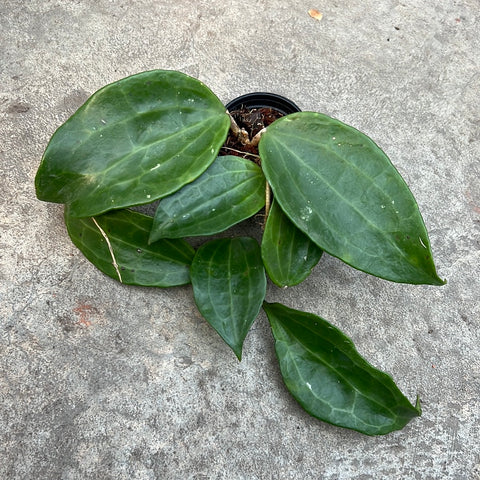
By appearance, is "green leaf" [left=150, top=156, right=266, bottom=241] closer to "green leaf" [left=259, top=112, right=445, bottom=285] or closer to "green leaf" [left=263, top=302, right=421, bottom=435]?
"green leaf" [left=259, top=112, right=445, bottom=285]

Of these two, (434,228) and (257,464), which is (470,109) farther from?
(257,464)

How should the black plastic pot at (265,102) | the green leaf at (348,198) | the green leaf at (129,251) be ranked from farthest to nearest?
the black plastic pot at (265,102) → the green leaf at (129,251) → the green leaf at (348,198)

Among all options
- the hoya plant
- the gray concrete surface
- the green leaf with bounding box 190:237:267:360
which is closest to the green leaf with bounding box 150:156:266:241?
the hoya plant

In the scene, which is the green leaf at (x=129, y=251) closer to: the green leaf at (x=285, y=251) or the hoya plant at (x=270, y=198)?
the hoya plant at (x=270, y=198)

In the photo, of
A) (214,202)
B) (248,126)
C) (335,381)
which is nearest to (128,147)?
(214,202)

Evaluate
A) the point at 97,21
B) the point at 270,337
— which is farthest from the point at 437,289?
the point at 97,21

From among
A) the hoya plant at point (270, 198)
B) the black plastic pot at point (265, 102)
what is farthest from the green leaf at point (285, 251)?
the black plastic pot at point (265, 102)
